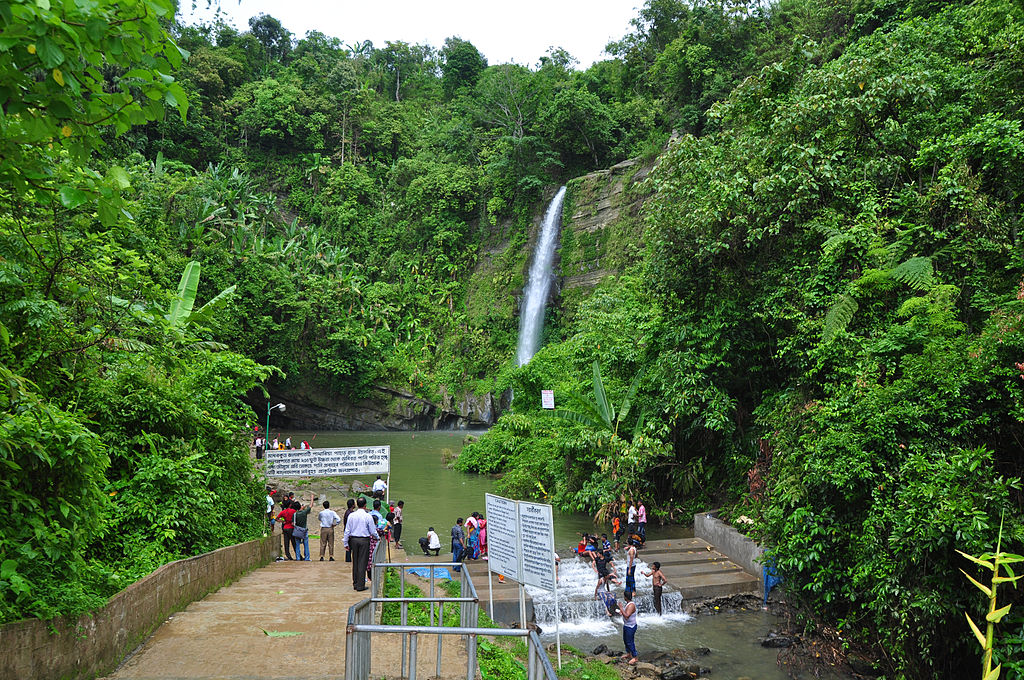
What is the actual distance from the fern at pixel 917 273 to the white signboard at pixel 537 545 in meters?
6.62

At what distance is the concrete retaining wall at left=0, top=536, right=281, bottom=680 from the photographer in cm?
452

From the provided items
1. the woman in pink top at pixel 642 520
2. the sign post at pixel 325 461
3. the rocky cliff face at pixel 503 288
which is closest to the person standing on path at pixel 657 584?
the woman in pink top at pixel 642 520

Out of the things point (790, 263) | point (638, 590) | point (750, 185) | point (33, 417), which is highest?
point (750, 185)

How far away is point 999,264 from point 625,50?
120ft

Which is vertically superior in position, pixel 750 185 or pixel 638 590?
pixel 750 185

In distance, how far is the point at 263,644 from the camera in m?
6.07

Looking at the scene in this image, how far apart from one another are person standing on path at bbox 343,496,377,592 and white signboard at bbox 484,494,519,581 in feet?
7.74

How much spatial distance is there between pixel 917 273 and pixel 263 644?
31.6 feet

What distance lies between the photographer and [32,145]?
3.64m

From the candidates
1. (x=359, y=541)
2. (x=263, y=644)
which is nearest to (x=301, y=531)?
(x=359, y=541)

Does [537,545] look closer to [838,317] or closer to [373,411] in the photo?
[838,317]

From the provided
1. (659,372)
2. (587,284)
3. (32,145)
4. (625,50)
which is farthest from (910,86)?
(625,50)

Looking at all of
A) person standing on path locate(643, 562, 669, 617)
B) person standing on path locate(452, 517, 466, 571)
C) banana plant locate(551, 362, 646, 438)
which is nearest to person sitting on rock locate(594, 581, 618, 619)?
person standing on path locate(643, 562, 669, 617)

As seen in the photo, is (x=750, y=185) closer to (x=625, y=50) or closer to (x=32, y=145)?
(x=32, y=145)
